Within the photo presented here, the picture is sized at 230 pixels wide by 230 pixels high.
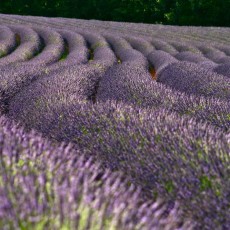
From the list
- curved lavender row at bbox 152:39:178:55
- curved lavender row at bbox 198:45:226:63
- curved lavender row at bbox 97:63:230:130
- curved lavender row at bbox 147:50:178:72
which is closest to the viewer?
curved lavender row at bbox 97:63:230:130

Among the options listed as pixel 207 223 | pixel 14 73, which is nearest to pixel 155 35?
pixel 14 73

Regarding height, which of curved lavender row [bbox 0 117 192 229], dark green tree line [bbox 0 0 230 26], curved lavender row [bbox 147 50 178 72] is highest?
curved lavender row [bbox 0 117 192 229]

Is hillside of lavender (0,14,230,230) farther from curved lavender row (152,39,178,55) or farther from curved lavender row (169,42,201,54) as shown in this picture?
curved lavender row (169,42,201,54)

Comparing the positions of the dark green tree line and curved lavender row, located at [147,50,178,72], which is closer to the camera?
curved lavender row, located at [147,50,178,72]

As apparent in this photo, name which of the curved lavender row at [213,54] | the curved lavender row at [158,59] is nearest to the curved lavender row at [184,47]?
the curved lavender row at [213,54]

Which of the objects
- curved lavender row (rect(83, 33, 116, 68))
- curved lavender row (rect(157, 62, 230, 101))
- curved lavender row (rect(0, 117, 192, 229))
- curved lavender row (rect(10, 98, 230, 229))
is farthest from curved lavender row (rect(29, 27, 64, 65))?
curved lavender row (rect(0, 117, 192, 229))

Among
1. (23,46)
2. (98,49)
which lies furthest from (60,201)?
(23,46)

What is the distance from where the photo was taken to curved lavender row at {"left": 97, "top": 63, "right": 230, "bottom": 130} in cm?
407

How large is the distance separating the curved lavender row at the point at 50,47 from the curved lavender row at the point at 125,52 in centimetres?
155

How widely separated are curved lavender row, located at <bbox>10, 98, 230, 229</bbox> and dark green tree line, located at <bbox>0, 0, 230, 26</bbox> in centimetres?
2488

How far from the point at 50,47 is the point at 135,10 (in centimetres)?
1643

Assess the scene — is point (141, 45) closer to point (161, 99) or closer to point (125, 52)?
point (125, 52)

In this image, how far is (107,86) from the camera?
624cm

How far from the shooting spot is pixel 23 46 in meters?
14.0
